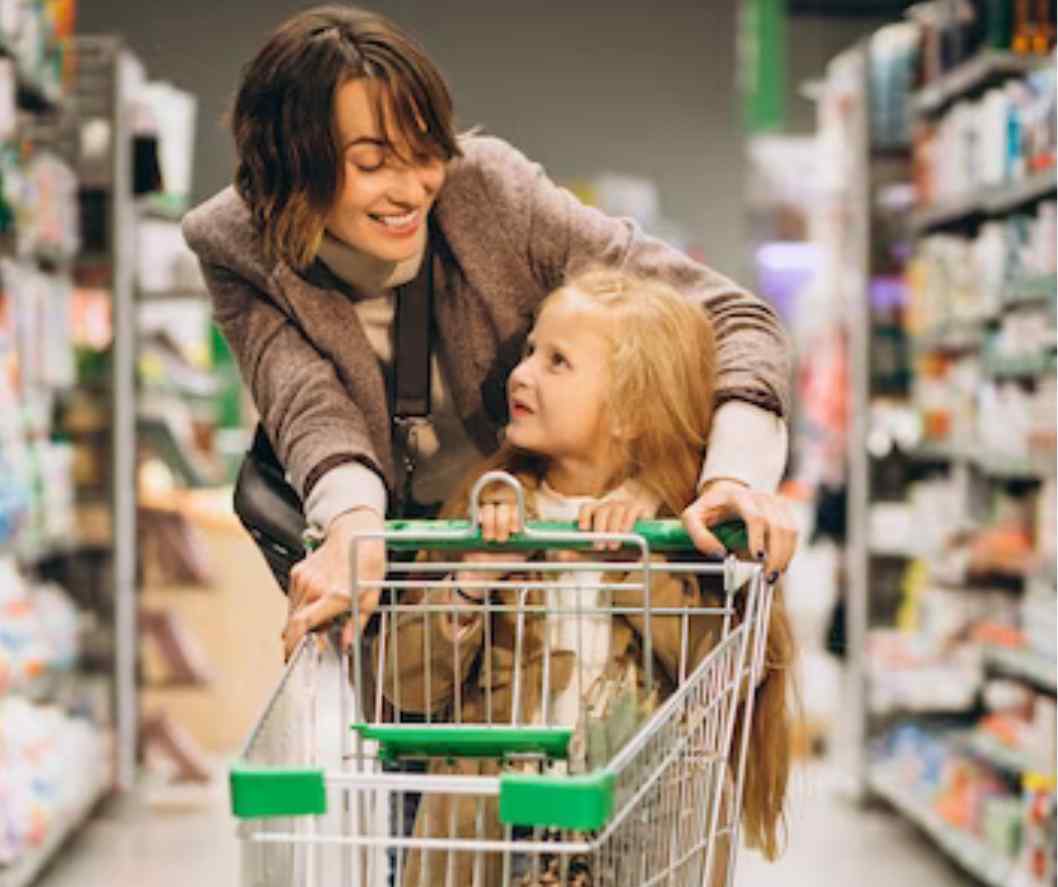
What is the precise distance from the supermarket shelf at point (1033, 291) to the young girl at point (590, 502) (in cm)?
235

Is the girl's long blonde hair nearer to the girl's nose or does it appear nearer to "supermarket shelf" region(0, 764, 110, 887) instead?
the girl's nose

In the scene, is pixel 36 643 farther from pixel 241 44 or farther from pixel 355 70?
pixel 355 70

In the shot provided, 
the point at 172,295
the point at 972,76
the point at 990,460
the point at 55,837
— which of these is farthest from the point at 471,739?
the point at 172,295

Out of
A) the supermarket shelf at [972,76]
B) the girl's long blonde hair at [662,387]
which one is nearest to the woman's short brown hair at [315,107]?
the girl's long blonde hair at [662,387]

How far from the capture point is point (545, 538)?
1674mm

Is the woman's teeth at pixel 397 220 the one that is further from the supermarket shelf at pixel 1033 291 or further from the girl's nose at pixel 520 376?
the supermarket shelf at pixel 1033 291

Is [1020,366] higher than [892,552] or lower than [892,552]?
higher

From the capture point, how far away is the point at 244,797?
4.44 ft

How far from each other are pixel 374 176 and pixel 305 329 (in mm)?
199

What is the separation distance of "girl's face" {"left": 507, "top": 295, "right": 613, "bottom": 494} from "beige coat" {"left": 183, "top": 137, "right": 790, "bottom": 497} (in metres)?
0.09


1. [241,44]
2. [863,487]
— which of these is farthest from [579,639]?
[863,487]

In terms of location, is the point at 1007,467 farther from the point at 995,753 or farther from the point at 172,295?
the point at 172,295

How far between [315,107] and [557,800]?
2.74 ft

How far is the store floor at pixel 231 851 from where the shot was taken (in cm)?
475
